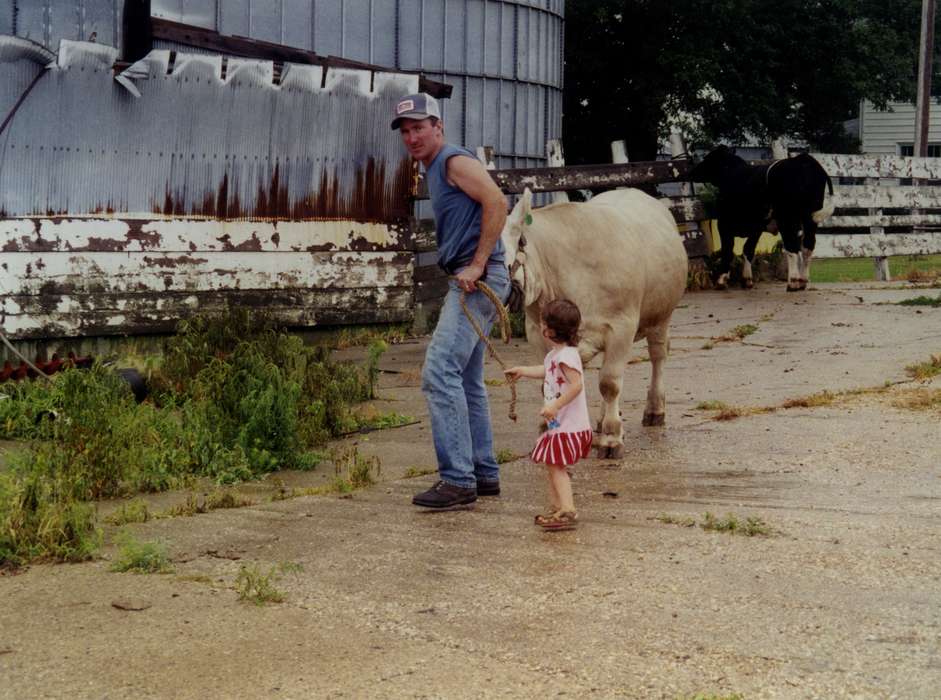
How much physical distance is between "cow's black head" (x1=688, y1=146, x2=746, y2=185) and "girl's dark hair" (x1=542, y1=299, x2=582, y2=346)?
13172 millimetres

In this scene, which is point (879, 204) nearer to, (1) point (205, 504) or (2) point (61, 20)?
(2) point (61, 20)

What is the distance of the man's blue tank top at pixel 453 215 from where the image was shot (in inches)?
279

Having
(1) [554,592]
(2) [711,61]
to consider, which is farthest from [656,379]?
(2) [711,61]

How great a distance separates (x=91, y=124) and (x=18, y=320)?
71.6 inches

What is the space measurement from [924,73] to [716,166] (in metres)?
14.0

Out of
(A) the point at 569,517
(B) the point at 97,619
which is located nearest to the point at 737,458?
(A) the point at 569,517

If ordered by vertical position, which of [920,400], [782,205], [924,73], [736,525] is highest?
[924,73]

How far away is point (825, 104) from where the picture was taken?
36.6m

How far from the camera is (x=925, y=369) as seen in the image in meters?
10.8

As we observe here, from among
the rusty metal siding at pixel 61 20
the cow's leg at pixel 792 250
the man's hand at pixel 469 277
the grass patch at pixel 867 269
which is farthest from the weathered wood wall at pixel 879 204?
the man's hand at pixel 469 277

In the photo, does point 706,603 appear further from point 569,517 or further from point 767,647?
point 569,517

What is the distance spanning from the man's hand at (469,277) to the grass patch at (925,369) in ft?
15.8

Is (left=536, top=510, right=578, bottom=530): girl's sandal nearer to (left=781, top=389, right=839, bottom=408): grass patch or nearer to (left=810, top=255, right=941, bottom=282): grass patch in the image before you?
(left=781, top=389, right=839, bottom=408): grass patch

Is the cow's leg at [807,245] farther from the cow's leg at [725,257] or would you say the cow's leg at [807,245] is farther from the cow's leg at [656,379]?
the cow's leg at [656,379]
